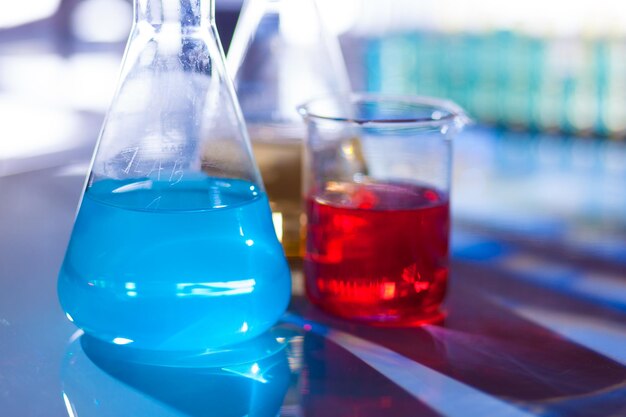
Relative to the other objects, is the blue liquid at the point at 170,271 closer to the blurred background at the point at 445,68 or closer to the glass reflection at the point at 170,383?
the glass reflection at the point at 170,383

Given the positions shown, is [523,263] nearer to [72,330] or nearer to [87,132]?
[72,330]

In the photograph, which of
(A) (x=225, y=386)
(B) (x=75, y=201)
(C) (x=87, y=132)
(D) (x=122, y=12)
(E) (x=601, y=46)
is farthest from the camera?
(D) (x=122, y=12)

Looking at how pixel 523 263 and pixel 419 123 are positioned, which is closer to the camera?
pixel 419 123

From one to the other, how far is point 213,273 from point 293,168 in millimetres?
320

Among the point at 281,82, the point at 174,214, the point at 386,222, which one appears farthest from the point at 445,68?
the point at 174,214

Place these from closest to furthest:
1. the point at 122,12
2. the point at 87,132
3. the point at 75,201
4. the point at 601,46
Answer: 1. the point at 75,201
2. the point at 601,46
3. the point at 87,132
4. the point at 122,12

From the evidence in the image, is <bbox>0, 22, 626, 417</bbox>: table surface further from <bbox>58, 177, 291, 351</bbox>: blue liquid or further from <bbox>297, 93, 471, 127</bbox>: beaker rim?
<bbox>297, 93, 471, 127</bbox>: beaker rim

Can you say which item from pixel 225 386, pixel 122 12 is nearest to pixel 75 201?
pixel 225 386

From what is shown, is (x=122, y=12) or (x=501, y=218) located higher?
(x=122, y=12)

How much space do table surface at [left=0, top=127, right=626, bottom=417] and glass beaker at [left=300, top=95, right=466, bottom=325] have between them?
25 mm

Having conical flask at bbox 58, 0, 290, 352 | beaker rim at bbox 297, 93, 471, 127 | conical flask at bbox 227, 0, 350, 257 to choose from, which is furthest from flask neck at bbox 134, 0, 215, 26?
conical flask at bbox 227, 0, 350, 257

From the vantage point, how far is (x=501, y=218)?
1.11 meters

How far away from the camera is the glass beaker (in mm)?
703

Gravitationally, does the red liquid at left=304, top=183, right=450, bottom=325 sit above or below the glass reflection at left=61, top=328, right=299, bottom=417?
above
